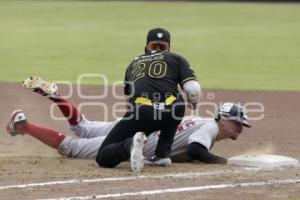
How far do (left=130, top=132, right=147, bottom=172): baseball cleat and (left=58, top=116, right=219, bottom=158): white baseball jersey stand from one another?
61cm

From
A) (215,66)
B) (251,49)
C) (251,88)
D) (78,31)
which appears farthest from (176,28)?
(251,88)

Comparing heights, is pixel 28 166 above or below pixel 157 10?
below

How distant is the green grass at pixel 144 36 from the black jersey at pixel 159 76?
713 cm

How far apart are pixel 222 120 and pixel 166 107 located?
0.78 m

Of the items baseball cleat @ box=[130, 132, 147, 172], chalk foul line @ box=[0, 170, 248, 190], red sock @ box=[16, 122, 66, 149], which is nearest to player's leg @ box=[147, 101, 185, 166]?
baseball cleat @ box=[130, 132, 147, 172]

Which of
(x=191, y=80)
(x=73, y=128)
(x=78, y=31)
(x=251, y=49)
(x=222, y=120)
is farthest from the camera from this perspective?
(x=78, y=31)

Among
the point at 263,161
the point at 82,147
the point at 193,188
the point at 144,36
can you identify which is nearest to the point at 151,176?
the point at 193,188

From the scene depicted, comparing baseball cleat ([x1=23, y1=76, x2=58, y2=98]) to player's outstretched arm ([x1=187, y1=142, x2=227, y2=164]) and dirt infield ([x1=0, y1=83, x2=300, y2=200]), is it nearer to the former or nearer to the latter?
dirt infield ([x1=0, y1=83, x2=300, y2=200])

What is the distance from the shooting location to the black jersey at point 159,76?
Result: 7.94 meters

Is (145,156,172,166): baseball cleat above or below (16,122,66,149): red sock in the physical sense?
below

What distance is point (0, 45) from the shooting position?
22.4 m

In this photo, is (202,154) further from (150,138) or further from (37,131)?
(37,131)

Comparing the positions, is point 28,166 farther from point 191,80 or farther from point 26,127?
point 191,80

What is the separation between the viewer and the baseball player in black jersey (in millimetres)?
7883
